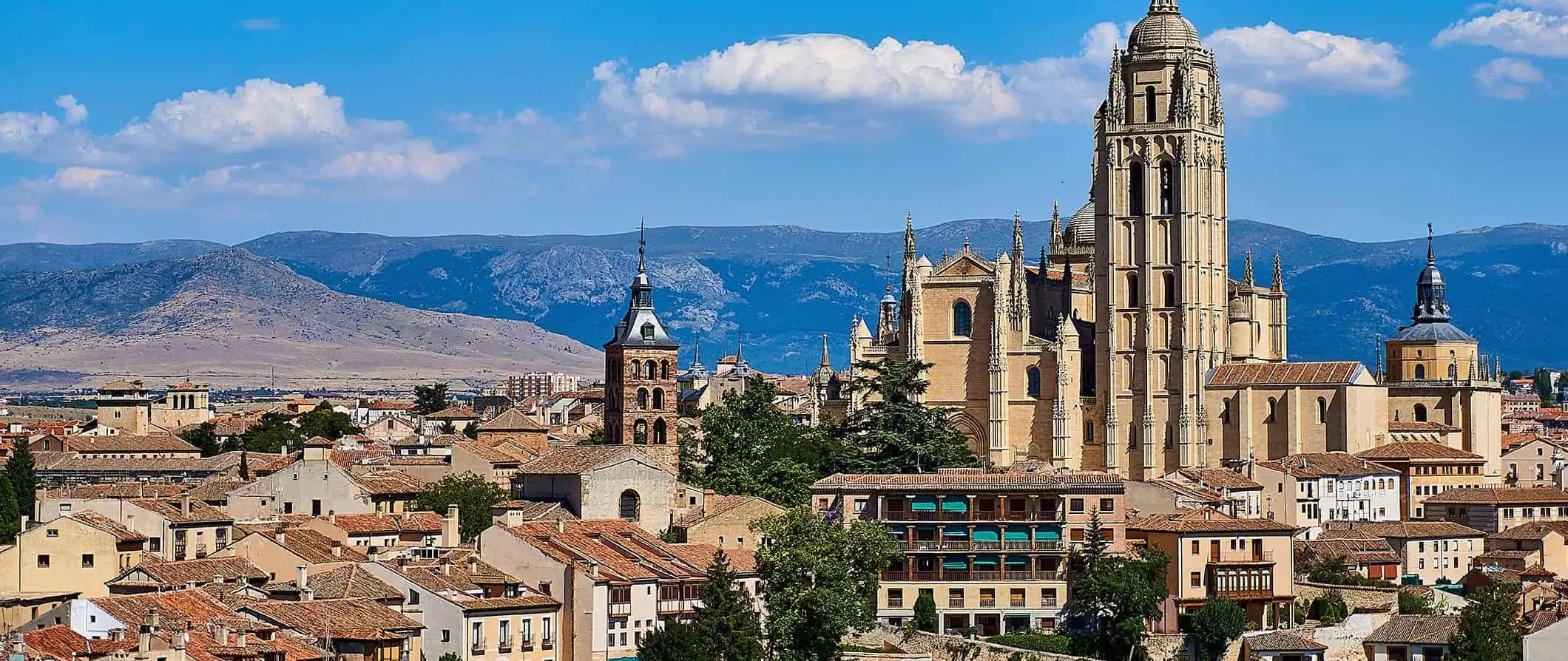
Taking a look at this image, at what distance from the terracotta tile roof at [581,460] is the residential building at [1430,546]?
26084 mm

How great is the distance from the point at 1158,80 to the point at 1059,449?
1776cm

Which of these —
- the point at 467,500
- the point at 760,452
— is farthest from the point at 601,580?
the point at 760,452

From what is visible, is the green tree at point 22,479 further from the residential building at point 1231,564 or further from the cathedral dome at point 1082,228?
the cathedral dome at point 1082,228

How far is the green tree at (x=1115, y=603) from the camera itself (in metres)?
77.8

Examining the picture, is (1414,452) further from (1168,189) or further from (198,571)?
(198,571)

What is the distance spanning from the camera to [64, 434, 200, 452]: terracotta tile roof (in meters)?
126

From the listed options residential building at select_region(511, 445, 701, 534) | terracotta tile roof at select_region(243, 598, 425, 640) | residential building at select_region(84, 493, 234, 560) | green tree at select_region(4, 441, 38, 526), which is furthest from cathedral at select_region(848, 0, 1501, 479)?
terracotta tile roof at select_region(243, 598, 425, 640)

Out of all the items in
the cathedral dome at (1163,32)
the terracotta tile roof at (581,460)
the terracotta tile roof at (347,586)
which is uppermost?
the cathedral dome at (1163,32)

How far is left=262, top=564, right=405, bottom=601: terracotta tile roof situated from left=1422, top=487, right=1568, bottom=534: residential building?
51.4 metres

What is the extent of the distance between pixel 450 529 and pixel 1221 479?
116 ft

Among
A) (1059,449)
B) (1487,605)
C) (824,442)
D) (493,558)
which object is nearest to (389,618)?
(493,558)

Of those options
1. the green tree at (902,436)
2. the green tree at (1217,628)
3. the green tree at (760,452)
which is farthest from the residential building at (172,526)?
the green tree at (1217,628)

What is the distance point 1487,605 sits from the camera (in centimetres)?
7725

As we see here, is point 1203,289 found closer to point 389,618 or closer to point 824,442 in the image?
point 824,442
